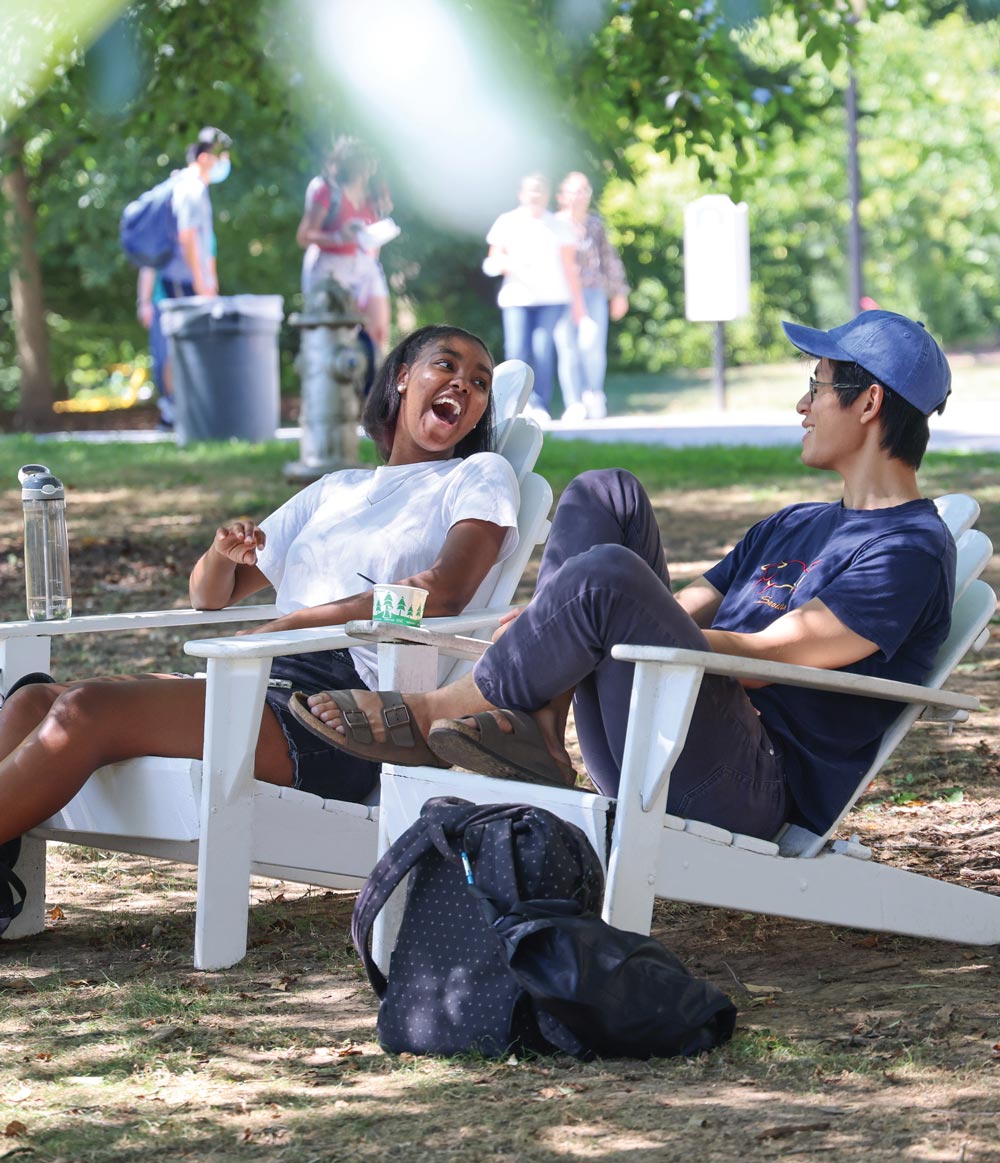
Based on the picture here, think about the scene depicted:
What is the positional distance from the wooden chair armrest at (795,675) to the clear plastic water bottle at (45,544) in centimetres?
178

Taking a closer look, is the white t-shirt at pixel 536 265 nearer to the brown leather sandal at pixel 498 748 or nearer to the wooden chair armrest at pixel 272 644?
the wooden chair armrest at pixel 272 644

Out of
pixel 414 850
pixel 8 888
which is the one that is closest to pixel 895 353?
pixel 414 850

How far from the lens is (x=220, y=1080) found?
2883 mm

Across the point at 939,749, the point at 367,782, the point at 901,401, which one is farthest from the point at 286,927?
the point at 939,749

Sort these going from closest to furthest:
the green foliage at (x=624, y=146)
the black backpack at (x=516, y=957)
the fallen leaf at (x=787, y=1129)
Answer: the fallen leaf at (x=787, y=1129)
the black backpack at (x=516, y=957)
the green foliage at (x=624, y=146)

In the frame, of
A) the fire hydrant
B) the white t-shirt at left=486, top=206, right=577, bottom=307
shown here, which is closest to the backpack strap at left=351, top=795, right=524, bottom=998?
the fire hydrant

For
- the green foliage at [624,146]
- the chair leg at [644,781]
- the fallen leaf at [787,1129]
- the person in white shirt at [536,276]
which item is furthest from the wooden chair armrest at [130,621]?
the person in white shirt at [536,276]

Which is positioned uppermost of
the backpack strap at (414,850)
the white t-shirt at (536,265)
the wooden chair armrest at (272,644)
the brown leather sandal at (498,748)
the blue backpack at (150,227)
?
the blue backpack at (150,227)

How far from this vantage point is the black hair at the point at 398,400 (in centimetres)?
436

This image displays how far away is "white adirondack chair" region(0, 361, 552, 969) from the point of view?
3441 millimetres

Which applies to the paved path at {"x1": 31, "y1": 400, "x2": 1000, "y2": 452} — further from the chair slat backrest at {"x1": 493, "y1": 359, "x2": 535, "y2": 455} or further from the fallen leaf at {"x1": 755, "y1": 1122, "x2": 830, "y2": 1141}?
the fallen leaf at {"x1": 755, "y1": 1122, "x2": 830, "y2": 1141}

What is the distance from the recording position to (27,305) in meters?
20.6

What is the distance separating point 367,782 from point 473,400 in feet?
3.48

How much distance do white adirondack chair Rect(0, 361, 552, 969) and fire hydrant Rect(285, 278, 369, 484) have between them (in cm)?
748
